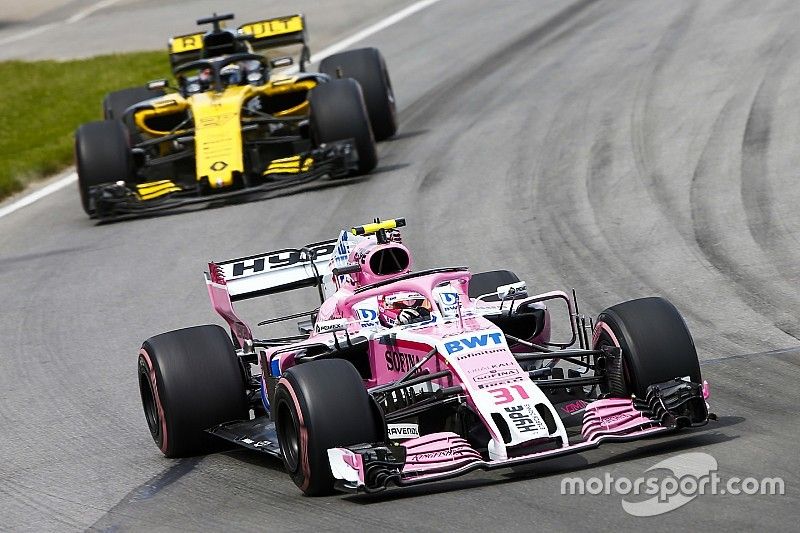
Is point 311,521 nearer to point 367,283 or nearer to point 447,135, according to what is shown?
point 367,283

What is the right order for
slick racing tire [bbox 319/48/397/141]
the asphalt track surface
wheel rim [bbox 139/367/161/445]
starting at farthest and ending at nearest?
1. slick racing tire [bbox 319/48/397/141]
2. wheel rim [bbox 139/367/161/445]
3. the asphalt track surface

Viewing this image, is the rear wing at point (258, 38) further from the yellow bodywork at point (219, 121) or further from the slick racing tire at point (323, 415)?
the slick racing tire at point (323, 415)

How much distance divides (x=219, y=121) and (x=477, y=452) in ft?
39.2

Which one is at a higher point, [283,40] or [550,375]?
[283,40]

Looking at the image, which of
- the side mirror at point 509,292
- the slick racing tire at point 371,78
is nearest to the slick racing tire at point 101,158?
the slick racing tire at point 371,78

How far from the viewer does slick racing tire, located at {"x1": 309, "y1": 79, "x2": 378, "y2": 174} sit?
19.6 metres

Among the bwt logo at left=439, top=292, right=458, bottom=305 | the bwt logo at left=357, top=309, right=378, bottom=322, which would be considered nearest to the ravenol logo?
the bwt logo at left=357, top=309, right=378, bottom=322

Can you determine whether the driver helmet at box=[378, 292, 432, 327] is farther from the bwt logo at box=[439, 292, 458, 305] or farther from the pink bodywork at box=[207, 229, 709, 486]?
the bwt logo at box=[439, 292, 458, 305]

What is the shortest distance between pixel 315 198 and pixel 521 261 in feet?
16.5

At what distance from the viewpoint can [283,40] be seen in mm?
22625

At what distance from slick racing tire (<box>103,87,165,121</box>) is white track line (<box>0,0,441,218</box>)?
1279 millimetres

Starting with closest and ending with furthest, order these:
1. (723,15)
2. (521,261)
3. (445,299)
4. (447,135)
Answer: (445,299) < (521,261) < (447,135) < (723,15)

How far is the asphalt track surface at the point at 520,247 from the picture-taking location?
332 inches

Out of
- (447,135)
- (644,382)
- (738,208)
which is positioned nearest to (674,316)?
(644,382)
